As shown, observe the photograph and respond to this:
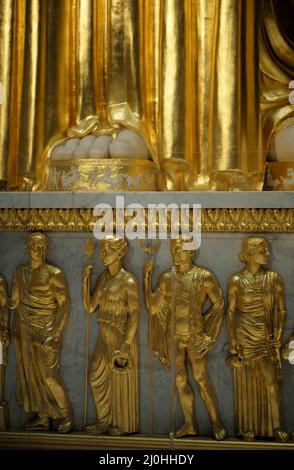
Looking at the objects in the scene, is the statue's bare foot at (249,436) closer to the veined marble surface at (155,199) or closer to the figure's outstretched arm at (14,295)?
the veined marble surface at (155,199)

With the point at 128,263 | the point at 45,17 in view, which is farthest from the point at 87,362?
the point at 45,17

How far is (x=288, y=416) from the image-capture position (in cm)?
371

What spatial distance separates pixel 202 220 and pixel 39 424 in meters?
1.25

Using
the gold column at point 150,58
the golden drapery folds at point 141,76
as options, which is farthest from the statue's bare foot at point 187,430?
the gold column at point 150,58

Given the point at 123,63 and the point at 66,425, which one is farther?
the point at 123,63

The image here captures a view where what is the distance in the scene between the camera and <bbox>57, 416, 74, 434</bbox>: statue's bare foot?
381 cm

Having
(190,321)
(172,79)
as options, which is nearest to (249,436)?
(190,321)

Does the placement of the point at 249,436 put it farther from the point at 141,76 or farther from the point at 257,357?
the point at 141,76

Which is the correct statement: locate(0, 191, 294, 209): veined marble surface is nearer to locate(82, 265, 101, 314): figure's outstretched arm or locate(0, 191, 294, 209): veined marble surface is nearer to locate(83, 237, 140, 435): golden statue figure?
locate(83, 237, 140, 435): golden statue figure

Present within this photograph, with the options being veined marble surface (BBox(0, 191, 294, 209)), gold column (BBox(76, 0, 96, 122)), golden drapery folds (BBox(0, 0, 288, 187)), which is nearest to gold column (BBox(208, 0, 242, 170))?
golden drapery folds (BBox(0, 0, 288, 187))

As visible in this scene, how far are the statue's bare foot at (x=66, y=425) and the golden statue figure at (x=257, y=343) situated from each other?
2.60ft

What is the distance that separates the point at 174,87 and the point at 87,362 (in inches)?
58.0

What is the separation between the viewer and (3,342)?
3904 millimetres
